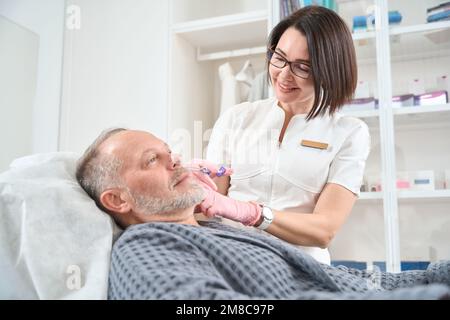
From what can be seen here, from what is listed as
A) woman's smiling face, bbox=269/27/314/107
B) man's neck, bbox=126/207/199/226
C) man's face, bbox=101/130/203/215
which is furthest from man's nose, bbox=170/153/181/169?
woman's smiling face, bbox=269/27/314/107

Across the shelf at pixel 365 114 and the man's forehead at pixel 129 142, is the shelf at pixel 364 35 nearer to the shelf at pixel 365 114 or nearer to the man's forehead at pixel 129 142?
the shelf at pixel 365 114

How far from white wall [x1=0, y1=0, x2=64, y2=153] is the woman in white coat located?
60.0 inches

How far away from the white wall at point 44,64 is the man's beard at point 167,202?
1.75 metres

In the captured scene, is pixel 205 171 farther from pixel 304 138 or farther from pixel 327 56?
pixel 327 56

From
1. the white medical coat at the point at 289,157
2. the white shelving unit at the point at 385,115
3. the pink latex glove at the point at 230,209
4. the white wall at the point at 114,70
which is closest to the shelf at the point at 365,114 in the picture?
the white shelving unit at the point at 385,115

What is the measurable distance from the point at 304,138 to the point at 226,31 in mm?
1417

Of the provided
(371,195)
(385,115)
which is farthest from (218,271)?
(385,115)

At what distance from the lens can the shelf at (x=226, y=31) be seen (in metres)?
2.50

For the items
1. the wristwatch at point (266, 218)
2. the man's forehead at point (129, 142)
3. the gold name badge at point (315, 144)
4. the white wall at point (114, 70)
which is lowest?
the wristwatch at point (266, 218)

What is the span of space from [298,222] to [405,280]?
0.29 meters

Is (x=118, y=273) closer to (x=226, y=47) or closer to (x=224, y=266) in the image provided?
(x=224, y=266)

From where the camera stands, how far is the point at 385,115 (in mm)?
2271

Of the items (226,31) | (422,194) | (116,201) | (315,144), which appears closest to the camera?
(116,201)

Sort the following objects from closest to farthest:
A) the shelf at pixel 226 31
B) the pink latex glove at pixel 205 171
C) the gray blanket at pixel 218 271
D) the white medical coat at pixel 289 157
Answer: the gray blanket at pixel 218 271
the pink latex glove at pixel 205 171
the white medical coat at pixel 289 157
the shelf at pixel 226 31
